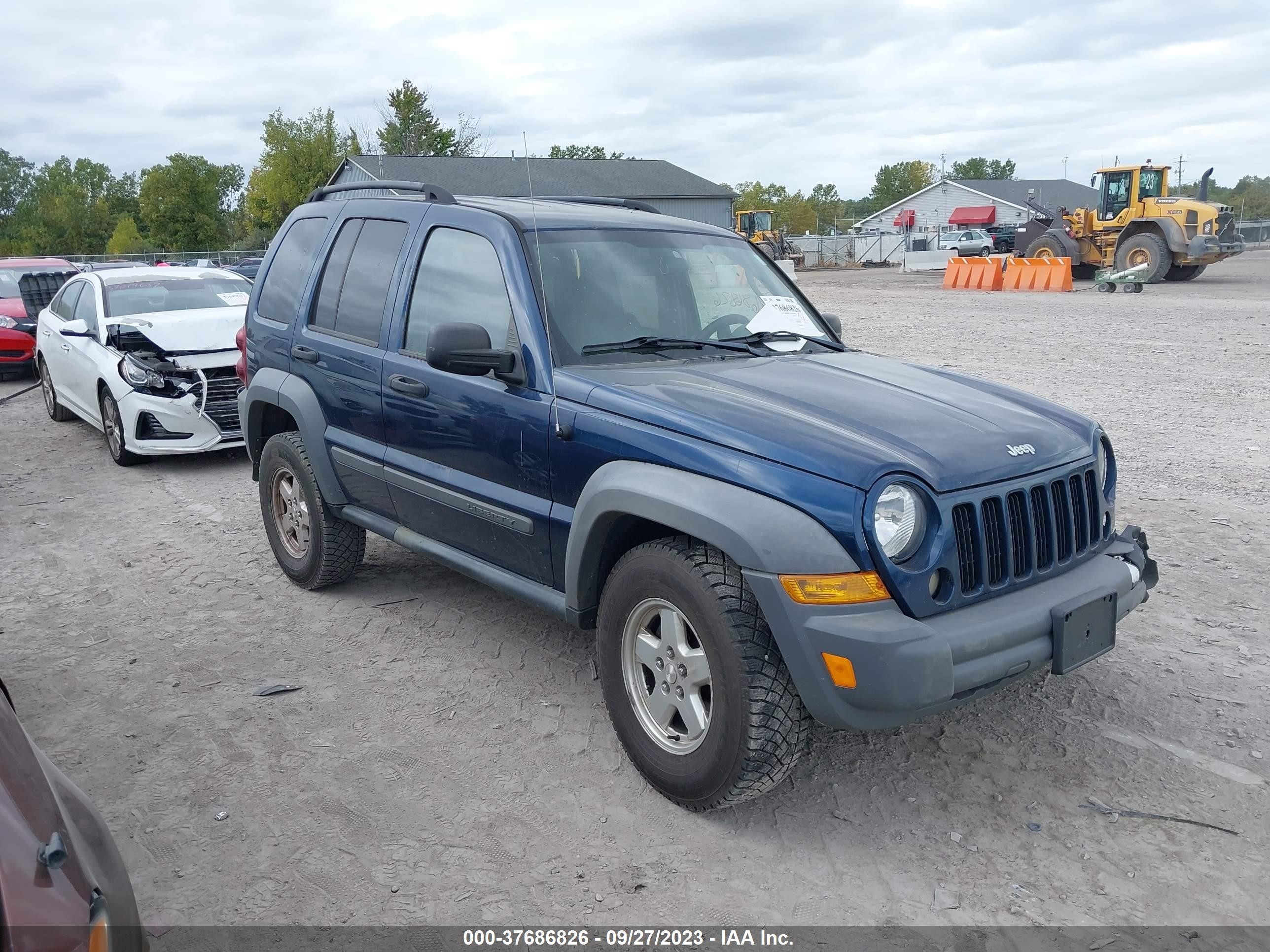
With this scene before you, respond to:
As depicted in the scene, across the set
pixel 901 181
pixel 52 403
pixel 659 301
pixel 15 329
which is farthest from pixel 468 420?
pixel 901 181

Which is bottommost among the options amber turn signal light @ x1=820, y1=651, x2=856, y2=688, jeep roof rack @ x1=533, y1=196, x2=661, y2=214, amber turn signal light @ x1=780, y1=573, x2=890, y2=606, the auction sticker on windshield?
amber turn signal light @ x1=820, y1=651, x2=856, y2=688

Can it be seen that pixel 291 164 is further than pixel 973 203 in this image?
No

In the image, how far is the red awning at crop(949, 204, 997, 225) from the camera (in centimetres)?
7350

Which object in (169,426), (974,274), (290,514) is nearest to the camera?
(290,514)

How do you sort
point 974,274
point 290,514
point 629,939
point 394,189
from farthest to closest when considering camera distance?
point 974,274, point 290,514, point 394,189, point 629,939

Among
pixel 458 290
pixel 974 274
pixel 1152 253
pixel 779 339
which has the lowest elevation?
pixel 779 339

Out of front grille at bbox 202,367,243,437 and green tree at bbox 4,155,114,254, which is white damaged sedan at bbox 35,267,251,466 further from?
green tree at bbox 4,155,114,254

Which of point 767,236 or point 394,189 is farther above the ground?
point 767,236

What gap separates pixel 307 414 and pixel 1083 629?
11.9 ft

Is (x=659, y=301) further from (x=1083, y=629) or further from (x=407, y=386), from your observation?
(x=1083, y=629)

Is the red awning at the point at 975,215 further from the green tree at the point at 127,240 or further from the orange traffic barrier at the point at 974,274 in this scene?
the green tree at the point at 127,240

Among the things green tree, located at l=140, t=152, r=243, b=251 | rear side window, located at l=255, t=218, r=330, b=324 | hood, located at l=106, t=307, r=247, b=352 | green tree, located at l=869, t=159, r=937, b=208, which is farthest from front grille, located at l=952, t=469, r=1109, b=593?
green tree, located at l=869, t=159, r=937, b=208

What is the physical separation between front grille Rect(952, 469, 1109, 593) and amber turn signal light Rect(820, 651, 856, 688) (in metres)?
0.49

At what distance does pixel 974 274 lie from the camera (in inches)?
1150
